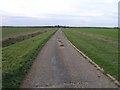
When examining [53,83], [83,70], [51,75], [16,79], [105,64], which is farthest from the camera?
[105,64]

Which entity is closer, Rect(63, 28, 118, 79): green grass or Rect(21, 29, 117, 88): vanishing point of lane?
Rect(21, 29, 117, 88): vanishing point of lane

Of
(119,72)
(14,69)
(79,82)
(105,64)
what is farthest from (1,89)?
(105,64)

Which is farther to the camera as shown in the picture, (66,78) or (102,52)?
(102,52)

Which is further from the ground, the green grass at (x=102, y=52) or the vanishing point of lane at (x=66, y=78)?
the green grass at (x=102, y=52)

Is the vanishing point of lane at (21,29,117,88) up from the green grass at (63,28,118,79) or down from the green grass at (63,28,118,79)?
down

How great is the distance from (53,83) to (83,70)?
9.84 feet

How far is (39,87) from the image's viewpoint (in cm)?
905

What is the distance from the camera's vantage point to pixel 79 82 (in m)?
9.73

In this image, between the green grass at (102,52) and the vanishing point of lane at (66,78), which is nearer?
the vanishing point of lane at (66,78)

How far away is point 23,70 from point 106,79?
392 cm

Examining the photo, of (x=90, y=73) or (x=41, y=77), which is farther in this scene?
(x=90, y=73)

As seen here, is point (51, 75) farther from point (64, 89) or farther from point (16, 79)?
point (64, 89)

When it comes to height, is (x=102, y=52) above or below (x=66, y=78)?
above

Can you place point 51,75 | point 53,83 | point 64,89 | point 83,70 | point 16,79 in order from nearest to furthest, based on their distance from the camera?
1. point 64,89
2. point 53,83
3. point 16,79
4. point 51,75
5. point 83,70
